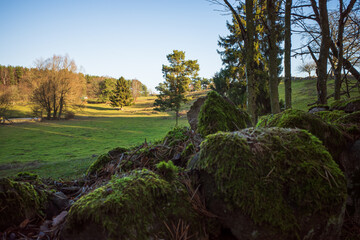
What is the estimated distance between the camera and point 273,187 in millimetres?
1442

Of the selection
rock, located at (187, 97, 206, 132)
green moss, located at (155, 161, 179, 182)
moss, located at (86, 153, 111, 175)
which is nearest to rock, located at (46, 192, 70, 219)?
moss, located at (86, 153, 111, 175)

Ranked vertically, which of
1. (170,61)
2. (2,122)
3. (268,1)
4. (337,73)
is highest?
(170,61)

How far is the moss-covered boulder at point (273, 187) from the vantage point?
135 cm

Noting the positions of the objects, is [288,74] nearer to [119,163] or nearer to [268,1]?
[268,1]

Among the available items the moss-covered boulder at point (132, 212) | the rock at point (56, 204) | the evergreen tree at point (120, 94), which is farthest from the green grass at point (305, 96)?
the evergreen tree at point (120, 94)

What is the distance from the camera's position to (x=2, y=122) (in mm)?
36938

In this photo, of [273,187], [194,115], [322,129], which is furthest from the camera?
[194,115]

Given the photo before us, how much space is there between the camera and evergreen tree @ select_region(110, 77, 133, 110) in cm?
7125

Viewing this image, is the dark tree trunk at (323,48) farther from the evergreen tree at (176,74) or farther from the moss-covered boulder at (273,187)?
the evergreen tree at (176,74)

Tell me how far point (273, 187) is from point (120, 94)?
74.5 m

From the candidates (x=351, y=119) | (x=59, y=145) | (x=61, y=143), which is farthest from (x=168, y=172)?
(x=61, y=143)

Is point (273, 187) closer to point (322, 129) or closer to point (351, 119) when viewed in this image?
point (322, 129)

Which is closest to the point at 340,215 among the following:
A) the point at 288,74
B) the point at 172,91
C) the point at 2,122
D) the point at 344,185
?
the point at 344,185

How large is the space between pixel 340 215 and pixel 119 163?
92.2 inches
